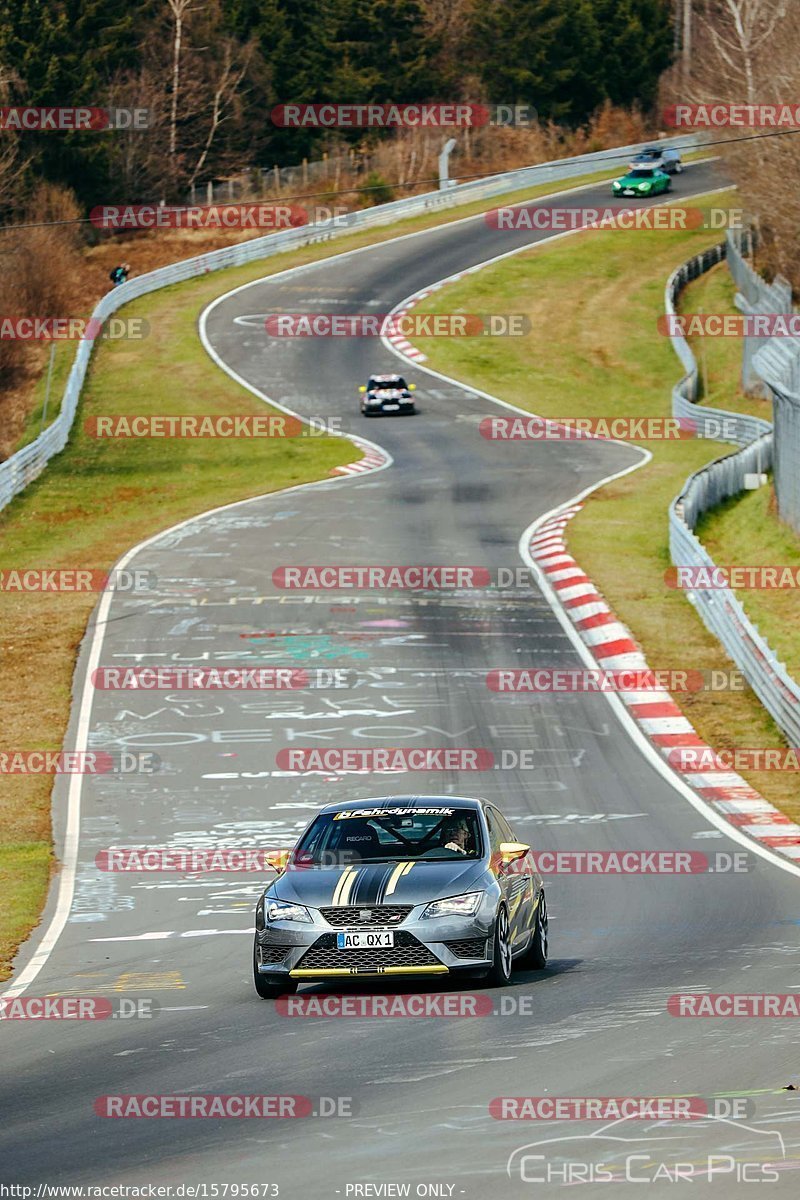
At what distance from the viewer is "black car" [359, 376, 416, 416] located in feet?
178

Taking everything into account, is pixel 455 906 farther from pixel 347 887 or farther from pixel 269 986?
pixel 269 986

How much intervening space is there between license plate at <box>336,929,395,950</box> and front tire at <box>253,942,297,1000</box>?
0.46 metres

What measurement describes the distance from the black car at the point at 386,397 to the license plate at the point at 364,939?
4289 cm

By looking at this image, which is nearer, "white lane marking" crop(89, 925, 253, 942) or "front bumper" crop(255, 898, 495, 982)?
"front bumper" crop(255, 898, 495, 982)

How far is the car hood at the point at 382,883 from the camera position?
476 inches

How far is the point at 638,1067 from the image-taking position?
9.73 metres

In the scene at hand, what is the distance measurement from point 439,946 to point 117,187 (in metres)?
81.1

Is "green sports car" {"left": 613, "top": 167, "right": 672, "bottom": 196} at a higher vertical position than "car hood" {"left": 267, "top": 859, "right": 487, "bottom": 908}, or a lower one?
lower

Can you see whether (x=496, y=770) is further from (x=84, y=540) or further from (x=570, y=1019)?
(x=84, y=540)

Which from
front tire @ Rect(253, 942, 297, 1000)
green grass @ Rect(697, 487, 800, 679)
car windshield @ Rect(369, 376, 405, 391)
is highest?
front tire @ Rect(253, 942, 297, 1000)

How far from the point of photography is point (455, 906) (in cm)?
1199

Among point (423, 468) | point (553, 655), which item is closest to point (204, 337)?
point (423, 468)

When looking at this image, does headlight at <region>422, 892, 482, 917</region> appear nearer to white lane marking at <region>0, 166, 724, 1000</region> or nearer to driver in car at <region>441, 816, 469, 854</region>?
driver in car at <region>441, 816, 469, 854</region>

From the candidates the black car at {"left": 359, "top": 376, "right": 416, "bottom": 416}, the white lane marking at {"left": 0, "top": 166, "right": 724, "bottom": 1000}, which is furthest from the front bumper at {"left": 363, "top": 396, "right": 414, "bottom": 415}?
the white lane marking at {"left": 0, "top": 166, "right": 724, "bottom": 1000}
